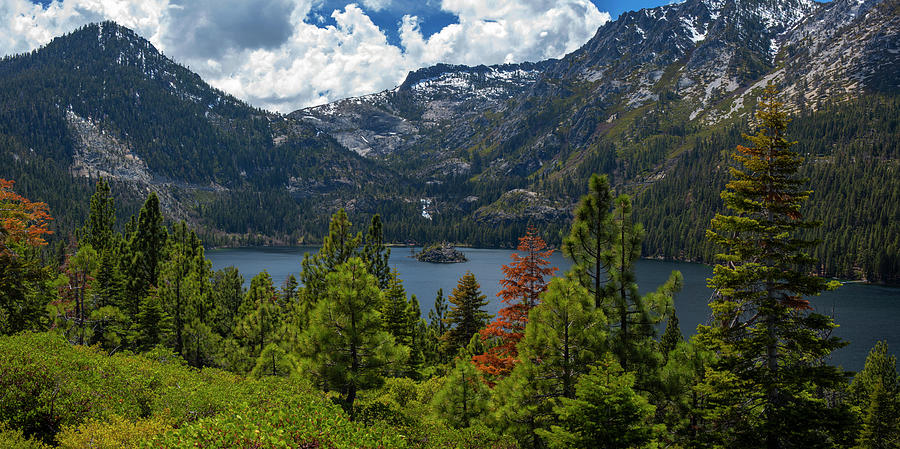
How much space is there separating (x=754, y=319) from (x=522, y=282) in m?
11.1

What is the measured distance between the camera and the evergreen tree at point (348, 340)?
18.4 metres

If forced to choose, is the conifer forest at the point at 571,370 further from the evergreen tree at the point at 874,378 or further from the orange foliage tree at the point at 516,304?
the evergreen tree at the point at 874,378

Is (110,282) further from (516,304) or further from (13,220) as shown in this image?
(516,304)

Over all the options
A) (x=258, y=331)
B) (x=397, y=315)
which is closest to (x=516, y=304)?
(x=397, y=315)

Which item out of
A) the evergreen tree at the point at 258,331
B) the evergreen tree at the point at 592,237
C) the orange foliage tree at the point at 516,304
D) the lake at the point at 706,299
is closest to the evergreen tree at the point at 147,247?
the evergreen tree at the point at 258,331

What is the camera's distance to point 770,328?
596 inches

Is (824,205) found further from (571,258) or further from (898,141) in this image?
(571,258)

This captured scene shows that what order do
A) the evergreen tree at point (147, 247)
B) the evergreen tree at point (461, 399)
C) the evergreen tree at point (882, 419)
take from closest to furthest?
1. the evergreen tree at point (461, 399)
2. the evergreen tree at point (882, 419)
3. the evergreen tree at point (147, 247)

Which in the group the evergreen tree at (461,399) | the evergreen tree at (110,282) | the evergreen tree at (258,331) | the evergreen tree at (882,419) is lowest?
the evergreen tree at (882,419)

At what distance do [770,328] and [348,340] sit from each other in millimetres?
15747

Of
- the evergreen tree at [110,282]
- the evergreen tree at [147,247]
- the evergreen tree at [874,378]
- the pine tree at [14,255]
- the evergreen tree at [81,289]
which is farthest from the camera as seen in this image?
the evergreen tree at [874,378]

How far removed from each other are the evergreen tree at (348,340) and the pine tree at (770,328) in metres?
12.5

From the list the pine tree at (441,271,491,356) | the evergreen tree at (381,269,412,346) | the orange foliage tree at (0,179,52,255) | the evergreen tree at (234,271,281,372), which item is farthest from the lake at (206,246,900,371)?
the orange foliage tree at (0,179,52,255)

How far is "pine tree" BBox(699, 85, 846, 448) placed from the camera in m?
14.3
